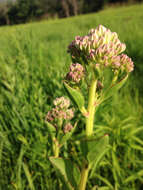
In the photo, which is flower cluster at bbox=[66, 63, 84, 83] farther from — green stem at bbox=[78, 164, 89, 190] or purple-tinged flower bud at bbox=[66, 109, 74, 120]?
green stem at bbox=[78, 164, 89, 190]

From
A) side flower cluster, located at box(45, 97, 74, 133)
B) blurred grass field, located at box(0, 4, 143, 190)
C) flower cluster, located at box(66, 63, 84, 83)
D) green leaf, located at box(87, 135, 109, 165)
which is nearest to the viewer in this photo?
green leaf, located at box(87, 135, 109, 165)

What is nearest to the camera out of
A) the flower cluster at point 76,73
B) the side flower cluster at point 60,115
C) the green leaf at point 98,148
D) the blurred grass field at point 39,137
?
the green leaf at point 98,148

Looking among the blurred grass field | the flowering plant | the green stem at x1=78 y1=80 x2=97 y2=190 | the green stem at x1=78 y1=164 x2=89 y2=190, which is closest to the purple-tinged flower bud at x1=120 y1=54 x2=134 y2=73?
the flowering plant

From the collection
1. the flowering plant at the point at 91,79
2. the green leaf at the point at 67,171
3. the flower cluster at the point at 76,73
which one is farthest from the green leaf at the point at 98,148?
the flower cluster at the point at 76,73

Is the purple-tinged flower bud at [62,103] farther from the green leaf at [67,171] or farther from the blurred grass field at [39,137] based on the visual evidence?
the green leaf at [67,171]

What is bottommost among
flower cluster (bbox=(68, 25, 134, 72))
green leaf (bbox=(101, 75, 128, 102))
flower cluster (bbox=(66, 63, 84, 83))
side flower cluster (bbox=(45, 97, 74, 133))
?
side flower cluster (bbox=(45, 97, 74, 133))

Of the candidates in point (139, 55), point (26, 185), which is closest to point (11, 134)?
point (26, 185)

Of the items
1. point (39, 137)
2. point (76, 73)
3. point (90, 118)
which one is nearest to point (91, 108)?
point (90, 118)
